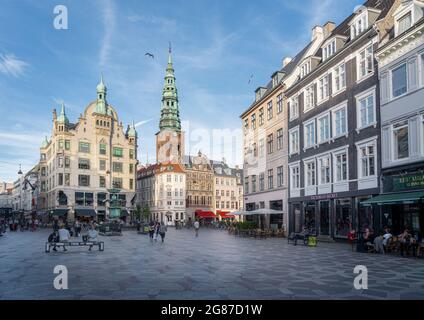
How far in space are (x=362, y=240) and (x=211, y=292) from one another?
15.0 meters

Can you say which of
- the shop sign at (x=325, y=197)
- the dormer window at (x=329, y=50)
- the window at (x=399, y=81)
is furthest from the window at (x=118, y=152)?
the window at (x=399, y=81)

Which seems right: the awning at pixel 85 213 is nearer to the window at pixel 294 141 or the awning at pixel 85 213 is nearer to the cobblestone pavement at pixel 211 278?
the window at pixel 294 141

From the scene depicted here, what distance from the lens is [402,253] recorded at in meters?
20.7

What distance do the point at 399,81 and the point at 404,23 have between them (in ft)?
11.7

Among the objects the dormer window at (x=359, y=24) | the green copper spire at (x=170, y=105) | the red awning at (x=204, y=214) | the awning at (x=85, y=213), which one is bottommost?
the red awning at (x=204, y=214)

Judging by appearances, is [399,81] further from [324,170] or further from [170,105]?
[170,105]

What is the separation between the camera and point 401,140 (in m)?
24.6

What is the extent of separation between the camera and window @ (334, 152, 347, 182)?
100.0ft

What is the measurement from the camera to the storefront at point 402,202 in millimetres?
22609

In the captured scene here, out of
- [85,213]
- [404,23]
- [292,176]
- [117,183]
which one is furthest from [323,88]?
[117,183]

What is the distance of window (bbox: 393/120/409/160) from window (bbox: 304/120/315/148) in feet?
33.8

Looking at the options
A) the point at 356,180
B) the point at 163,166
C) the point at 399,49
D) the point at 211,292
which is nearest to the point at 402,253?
the point at 356,180

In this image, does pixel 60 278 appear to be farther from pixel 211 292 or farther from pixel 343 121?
pixel 343 121

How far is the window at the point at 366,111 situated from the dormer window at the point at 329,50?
5.72 meters
